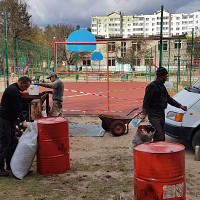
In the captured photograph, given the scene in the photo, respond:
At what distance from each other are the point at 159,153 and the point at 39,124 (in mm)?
2480

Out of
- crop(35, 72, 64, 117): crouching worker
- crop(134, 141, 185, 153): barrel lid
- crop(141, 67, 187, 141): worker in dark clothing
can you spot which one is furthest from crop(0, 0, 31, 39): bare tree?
crop(134, 141, 185, 153): barrel lid

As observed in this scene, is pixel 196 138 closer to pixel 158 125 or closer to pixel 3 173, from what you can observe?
pixel 158 125

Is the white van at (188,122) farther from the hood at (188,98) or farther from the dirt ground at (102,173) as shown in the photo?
the dirt ground at (102,173)

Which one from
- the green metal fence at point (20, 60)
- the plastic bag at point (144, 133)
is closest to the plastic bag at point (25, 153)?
the plastic bag at point (144, 133)

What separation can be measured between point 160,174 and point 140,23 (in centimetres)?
13480

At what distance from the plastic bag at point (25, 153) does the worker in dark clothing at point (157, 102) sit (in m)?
1.98

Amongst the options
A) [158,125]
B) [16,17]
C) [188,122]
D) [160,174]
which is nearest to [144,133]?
[158,125]

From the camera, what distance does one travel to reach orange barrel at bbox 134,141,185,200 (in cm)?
287

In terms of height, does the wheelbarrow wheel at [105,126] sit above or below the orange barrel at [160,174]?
below

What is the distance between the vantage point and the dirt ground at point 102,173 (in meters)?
4.01

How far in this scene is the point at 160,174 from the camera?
Answer: 113 inches

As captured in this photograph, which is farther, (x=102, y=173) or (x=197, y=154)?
(x=197, y=154)

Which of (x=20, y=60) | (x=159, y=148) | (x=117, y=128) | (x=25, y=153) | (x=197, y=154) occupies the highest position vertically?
(x=20, y=60)

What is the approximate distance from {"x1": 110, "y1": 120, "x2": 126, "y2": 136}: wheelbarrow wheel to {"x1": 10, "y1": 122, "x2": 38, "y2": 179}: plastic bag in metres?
3.13
